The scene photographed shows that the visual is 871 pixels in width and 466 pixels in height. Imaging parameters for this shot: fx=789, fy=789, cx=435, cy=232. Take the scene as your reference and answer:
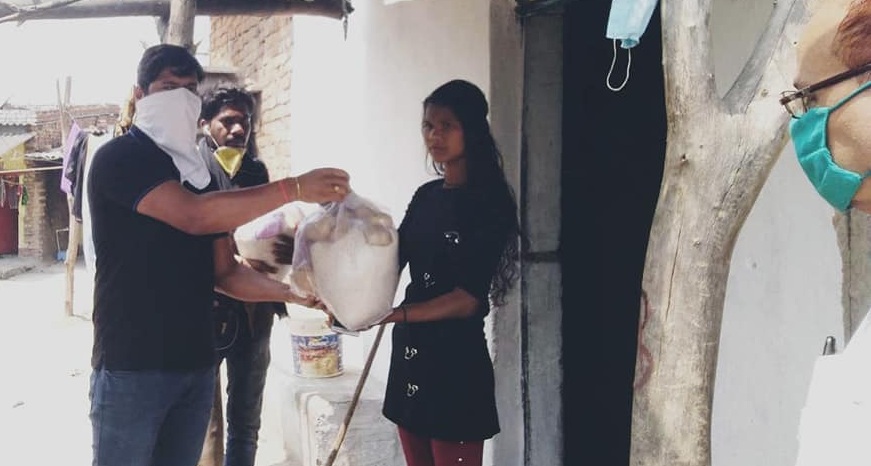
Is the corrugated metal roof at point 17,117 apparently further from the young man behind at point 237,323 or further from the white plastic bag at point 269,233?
the white plastic bag at point 269,233

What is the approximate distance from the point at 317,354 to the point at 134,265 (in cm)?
233

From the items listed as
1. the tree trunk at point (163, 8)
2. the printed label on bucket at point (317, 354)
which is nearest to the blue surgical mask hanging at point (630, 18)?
the tree trunk at point (163, 8)

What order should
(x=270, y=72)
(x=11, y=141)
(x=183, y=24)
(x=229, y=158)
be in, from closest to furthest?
(x=183, y=24) < (x=229, y=158) < (x=270, y=72) < (x=11, y=141)

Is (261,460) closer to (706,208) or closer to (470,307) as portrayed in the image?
(470,307)

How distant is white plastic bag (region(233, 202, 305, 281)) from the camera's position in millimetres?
2729

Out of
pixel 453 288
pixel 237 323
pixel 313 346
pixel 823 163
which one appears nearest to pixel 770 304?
pixel 453 288

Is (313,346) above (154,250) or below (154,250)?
below

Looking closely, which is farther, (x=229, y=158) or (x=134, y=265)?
(x=229, y=158)

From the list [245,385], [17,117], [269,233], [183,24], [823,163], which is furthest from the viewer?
[17,117]

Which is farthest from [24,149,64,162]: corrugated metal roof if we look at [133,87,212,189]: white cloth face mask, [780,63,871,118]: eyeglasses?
[780,63,871,118]: eyeglasses

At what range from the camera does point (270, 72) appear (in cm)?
660

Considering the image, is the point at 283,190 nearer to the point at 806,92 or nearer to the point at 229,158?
the point at 229,158

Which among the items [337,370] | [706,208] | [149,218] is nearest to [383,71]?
[337,370]

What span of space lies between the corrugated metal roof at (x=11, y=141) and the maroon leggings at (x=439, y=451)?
781 inches
